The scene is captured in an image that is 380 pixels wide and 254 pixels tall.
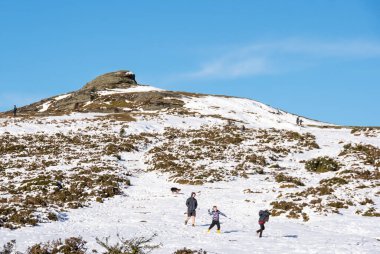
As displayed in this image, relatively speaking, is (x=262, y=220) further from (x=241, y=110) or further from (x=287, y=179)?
(x=241, y=110)

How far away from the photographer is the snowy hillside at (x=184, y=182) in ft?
68.1

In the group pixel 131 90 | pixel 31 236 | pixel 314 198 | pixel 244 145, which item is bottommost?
pixel 31 236

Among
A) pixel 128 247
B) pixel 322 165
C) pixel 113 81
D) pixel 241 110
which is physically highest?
pixel 113 81

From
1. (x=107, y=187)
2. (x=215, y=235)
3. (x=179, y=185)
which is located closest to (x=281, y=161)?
(x=179, y=185)

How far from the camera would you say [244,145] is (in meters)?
56.5

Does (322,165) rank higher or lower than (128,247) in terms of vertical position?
higher

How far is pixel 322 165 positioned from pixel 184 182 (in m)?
15.4

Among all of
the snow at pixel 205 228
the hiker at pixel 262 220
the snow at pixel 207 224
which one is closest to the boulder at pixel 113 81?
the snow at pixel 207 224

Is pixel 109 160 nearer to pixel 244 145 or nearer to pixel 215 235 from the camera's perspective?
pixel 244 145

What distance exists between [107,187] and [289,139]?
34253 mm

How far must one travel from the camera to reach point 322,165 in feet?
143

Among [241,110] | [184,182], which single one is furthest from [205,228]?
[241,110]

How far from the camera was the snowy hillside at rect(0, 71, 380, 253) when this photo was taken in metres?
20.8

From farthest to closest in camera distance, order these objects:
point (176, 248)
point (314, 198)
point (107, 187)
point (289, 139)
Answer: point (289, 139), point (107, 187), point (314, 198), point (176, 248)
